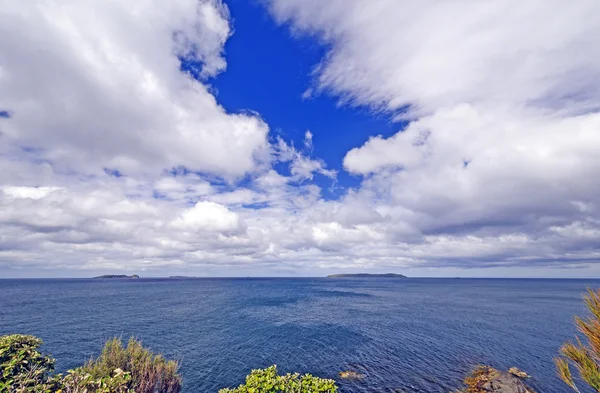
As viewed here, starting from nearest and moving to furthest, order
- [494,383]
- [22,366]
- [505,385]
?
[22,366]
[505,385]
[494,383]

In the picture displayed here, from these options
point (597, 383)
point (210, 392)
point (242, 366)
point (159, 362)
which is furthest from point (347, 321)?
point (597, 383)

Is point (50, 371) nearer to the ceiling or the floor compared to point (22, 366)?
nearer to the floor

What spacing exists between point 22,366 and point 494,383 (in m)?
60.3

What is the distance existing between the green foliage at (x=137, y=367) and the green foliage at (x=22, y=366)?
567cm

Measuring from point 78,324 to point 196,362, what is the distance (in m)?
55.2

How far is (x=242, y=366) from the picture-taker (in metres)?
53.2

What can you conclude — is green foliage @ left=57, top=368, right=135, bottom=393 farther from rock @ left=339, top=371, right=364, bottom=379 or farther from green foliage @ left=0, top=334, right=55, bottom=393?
rock @ left=339, top=371, right=364, bottom=379

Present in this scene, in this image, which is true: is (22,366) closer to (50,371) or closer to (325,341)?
(50,371)

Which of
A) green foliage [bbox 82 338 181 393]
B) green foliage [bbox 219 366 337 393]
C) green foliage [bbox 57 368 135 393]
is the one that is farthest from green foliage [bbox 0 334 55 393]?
green foliage [bbox 219 366 337 393]

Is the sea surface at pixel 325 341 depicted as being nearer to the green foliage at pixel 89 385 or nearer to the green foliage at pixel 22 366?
the green foliage at pixel 22 366

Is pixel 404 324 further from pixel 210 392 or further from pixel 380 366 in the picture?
pixel 210 392

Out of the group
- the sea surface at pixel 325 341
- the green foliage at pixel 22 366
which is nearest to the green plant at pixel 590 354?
the sea surface at pixel 325 341

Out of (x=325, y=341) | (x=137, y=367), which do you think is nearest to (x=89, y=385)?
(x=137, y=367)

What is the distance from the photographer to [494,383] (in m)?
45.7
